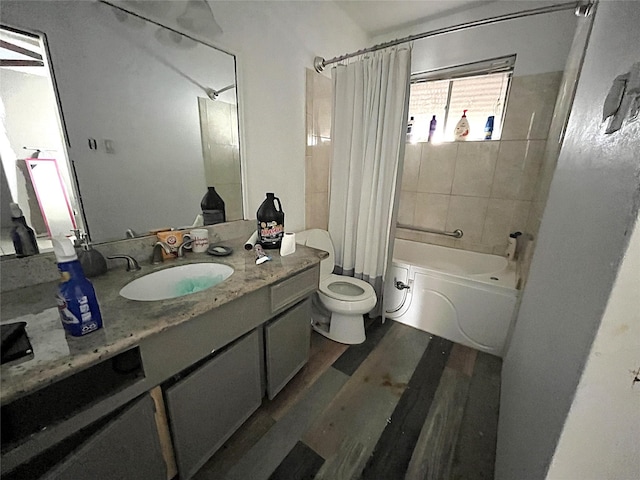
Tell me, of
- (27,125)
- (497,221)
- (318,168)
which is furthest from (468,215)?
(27,125)

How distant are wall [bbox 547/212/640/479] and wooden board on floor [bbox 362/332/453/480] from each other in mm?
793

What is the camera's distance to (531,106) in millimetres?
1868

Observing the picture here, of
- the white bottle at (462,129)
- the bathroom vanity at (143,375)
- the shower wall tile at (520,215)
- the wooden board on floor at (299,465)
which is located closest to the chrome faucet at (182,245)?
the bathroom vanity at (143,375)

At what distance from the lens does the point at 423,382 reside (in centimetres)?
144

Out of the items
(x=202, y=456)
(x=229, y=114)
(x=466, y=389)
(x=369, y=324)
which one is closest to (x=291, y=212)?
(x=229, y=114)

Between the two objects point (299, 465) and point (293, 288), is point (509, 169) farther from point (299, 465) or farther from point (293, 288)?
point (299, 465)

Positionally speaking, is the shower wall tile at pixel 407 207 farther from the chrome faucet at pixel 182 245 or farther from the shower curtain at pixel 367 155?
the chrome faucet at pixel 182 245

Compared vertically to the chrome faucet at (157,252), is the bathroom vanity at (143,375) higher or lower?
lower

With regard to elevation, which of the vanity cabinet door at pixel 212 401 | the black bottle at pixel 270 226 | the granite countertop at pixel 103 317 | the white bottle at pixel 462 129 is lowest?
the vanity cabinet door at pixel 212 401

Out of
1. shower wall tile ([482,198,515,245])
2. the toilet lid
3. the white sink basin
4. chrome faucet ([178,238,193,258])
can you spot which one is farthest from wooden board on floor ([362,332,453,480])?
chrome faucet ([178,238,193,258])

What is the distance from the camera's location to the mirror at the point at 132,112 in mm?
825

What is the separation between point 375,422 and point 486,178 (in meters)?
2.06

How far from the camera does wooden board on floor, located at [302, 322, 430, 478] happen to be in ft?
3.59

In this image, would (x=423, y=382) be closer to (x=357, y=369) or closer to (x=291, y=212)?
(x=357, y=369)
